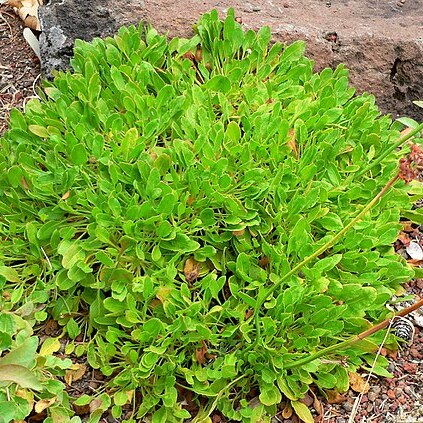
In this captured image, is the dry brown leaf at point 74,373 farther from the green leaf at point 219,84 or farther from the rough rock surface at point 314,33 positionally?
the rough rock surface at point 314,33

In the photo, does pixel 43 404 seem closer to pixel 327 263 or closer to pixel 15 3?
pixel 327 263

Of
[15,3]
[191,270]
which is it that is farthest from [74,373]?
[15,3]

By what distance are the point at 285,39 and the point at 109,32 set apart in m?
0.83

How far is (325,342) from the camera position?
88.7 inches

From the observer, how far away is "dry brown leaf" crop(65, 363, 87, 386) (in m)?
2.16

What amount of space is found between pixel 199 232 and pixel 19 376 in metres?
0.83

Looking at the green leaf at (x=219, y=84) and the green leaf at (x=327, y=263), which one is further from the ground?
the green leaf at (x=219, y=84)

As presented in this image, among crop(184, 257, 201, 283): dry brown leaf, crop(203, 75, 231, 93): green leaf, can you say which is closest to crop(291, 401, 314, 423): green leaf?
crop(184, 257, 201, 283): dry brown leaf

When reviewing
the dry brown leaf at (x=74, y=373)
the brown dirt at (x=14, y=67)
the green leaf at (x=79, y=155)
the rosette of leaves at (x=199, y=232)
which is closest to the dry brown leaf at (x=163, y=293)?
the rosette of leaves at (x=199, y=232)

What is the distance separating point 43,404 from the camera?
200 cm

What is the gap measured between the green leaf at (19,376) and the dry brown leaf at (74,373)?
33cm

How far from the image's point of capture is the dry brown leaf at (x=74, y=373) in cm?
216

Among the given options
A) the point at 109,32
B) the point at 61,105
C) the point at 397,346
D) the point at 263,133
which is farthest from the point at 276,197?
the point at 109,32

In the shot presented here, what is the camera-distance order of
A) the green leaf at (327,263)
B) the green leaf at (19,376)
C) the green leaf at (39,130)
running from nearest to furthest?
1. the green leaf at (19,376)
2. the green leaf at (327,263)
3. the green leaf at (39,130)
